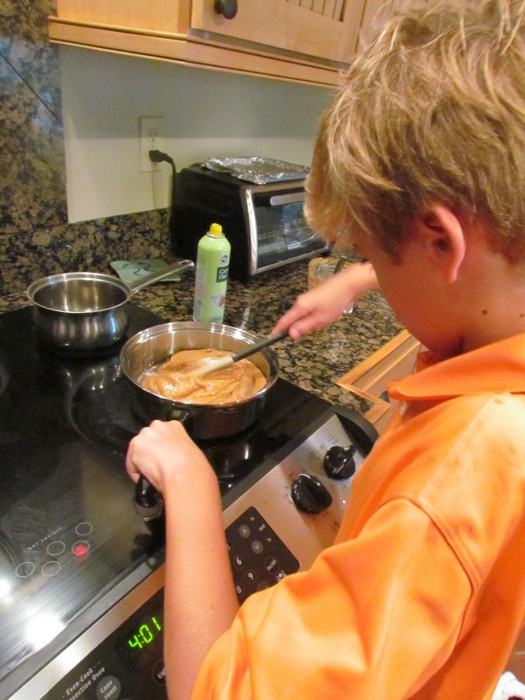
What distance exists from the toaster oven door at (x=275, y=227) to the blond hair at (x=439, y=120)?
761mm

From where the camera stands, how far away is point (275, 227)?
1311 millimetres

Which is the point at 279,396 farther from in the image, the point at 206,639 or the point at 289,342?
the point at 206,639

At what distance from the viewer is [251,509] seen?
2.14 ft

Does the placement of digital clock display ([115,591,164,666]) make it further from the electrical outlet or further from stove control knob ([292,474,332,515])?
the electrical outlet

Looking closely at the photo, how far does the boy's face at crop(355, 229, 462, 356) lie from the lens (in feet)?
1.45

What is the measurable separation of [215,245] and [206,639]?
2.36 feet

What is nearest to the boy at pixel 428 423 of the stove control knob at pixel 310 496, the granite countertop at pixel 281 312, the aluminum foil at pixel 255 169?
the stove control knob at pixel 310 496

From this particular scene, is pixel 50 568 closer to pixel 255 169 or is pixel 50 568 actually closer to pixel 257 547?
pixel 257 547

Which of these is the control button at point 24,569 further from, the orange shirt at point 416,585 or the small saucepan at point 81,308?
the small saucepan at point 81,308

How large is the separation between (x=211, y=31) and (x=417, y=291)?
59 centimetres

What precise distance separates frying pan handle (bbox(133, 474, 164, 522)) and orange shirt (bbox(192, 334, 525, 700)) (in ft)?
0.65

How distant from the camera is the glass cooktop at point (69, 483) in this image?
1.60 ft

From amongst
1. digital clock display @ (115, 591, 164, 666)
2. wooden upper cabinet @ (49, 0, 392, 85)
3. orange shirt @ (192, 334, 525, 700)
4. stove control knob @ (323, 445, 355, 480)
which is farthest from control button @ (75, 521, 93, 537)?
wooden upper cabinet @ (49, 0, 392, 85)

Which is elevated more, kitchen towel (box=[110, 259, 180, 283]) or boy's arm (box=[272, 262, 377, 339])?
boy's arm (box=[272, 262, 377, 339])
